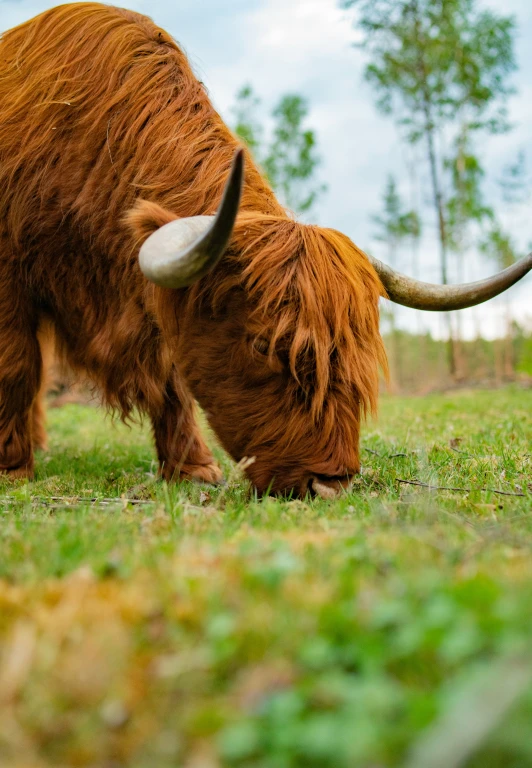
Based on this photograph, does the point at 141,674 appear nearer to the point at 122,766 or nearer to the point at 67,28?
the point at 122,766

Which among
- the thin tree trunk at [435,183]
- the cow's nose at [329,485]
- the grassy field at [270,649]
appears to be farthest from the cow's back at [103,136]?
the thin tree trunk at [435,183]

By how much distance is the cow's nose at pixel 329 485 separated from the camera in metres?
3.14

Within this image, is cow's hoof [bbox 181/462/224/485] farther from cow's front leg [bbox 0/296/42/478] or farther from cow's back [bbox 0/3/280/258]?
cow's back [bbox 0/3/280/258]

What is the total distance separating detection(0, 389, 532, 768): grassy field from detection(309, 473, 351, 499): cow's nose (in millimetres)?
991

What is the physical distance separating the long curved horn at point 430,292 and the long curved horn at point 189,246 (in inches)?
54.4

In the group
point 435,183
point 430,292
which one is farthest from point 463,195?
point 430,292

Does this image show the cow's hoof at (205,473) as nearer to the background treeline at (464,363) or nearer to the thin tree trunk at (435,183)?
the background treeline at (464,363)

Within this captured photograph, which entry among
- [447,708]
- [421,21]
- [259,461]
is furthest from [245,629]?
[421,21]

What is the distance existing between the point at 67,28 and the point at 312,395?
3207mm

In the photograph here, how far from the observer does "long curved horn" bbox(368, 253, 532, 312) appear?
4211mm

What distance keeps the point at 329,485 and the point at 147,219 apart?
1691 mm

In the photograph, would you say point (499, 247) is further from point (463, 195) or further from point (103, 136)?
point (103, 136)

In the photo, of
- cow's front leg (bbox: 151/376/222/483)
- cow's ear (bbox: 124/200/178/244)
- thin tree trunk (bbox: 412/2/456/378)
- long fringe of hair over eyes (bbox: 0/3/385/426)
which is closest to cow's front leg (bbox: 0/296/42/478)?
long fringe of hair over eyes (bbox: 0/3/385/426)

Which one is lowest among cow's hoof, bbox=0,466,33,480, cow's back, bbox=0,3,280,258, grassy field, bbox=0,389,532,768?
cow's hoof, bbox=0,466,33,480
